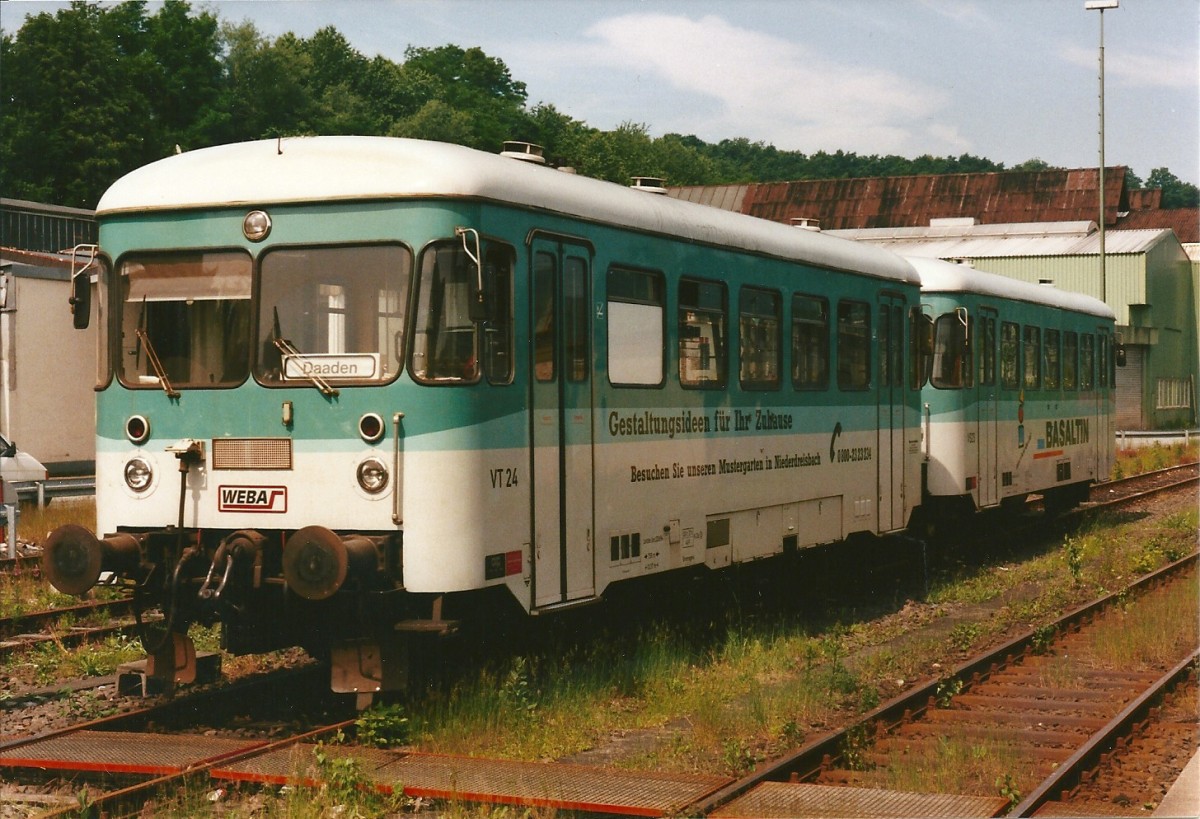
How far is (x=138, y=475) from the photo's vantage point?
909cm

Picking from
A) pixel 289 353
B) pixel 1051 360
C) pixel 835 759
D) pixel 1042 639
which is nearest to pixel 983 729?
pixel 835 759

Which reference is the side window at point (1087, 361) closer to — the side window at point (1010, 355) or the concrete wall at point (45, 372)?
the side window at point (1010, 355)

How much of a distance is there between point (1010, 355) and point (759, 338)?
306 inches

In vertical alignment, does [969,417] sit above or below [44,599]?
above

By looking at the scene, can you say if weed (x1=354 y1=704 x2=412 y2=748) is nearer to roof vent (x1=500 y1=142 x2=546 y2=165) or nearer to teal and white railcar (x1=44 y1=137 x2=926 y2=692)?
teal and white railcar (x1=44 y1=137 x2=926 y2=692)

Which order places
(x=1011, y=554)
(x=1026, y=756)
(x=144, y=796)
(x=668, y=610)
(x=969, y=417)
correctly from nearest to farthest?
(x=144, y=796), (x=1026, y=756), (x=668, y=610), (x=969, y=417), (x=1011, y=554)

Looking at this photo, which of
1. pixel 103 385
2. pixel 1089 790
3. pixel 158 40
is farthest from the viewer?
pixel 158 40

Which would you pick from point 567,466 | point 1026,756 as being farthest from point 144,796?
point 1026,756

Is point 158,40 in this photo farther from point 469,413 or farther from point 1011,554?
point 469,413

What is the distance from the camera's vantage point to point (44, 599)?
1378 cm

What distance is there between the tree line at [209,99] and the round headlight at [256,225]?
23.2 meters

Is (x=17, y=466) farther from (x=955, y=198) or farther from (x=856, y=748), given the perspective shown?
(x=955, y=198)

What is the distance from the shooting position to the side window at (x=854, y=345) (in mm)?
13562

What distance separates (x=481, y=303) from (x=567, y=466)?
1524 millimetres
